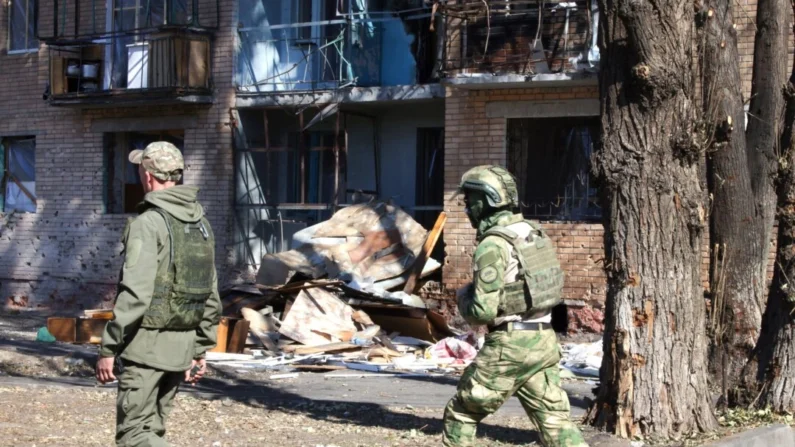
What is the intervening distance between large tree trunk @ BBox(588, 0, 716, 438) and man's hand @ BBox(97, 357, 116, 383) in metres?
3.39

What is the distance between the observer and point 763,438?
7137mm

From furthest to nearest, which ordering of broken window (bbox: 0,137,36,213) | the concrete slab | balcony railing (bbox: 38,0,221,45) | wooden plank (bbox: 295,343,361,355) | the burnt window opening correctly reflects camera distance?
broken window (bbox: 0,137,36,213) → balcony railing (bbox: 38,0,221,45) → the burnt window opening → wooden plank (bbox: 295,343,361,355) → the concrete slab

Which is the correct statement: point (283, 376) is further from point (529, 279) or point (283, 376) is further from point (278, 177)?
point (278, 177)

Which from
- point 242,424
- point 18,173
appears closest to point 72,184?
point 18,173

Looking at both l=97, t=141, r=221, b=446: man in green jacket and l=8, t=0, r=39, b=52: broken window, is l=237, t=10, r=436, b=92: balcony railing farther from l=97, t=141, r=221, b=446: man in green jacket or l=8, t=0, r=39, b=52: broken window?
l=97, t=141, r=221, b=446: man in green jacket

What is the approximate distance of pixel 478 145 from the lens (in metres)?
14.8

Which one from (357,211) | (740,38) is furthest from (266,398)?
(740,38)

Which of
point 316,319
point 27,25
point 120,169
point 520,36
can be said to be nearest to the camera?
point 316,319

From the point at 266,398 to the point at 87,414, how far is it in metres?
1.73

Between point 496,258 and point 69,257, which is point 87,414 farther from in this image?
point 69,257

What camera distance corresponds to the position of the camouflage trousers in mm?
5461

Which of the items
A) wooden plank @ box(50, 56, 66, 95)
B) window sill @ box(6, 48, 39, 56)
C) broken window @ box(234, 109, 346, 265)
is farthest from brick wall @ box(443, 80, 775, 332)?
window sill @ box(6, 48, 39, 56)

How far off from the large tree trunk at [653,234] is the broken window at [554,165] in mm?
7446

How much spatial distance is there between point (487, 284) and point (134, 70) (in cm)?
1304
